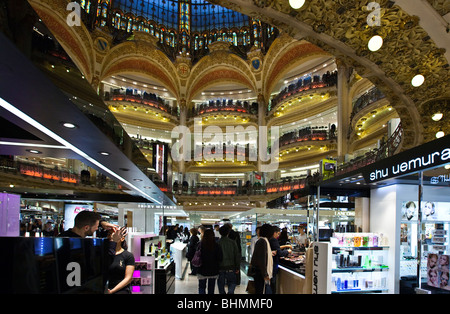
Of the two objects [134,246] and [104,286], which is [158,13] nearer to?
[134,246]

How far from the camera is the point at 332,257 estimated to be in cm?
595

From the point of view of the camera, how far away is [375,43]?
5.62 meters

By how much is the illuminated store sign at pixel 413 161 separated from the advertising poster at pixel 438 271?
1103 millimetres

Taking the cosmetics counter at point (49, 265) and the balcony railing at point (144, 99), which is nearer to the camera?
the cosmetics counter at point (49, 265)

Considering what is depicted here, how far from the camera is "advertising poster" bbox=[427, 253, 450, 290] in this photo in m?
4.27

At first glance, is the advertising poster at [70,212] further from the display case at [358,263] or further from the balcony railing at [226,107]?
the balcony railing at [226,107]

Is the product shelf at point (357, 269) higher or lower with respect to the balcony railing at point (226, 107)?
lower

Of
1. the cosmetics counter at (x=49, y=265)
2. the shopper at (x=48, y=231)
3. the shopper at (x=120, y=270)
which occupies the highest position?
the cosmetics counter at (x=49, y=265)

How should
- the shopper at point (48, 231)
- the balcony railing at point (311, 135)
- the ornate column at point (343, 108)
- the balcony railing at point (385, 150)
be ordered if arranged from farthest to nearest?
1. the balcony railing at point (311, 135)
2. the ornate column at point (343, 108)
3. the shopper at point (48, 231)
4. the balcony railing at point (385, 150)

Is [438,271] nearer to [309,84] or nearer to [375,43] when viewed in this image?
[375,43]

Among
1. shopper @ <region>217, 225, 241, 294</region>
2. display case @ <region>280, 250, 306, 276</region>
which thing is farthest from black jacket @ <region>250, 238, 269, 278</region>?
display case @ <region>280, 250, 306, 276</region>

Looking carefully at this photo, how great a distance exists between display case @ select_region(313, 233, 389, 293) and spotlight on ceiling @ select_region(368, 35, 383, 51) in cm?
309

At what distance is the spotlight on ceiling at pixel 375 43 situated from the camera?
5551mm

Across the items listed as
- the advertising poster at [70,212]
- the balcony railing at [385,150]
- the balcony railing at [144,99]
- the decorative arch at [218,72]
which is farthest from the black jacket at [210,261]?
the decorative arch at [218,72]
